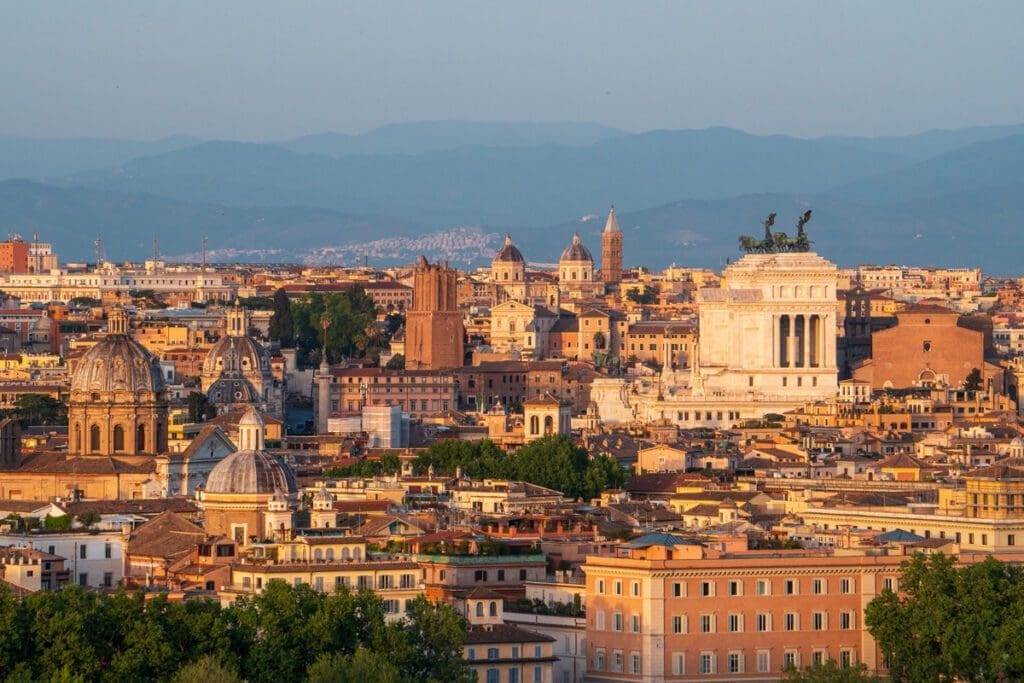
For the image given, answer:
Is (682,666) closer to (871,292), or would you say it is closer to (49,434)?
(49,434)

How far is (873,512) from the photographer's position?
74.7m

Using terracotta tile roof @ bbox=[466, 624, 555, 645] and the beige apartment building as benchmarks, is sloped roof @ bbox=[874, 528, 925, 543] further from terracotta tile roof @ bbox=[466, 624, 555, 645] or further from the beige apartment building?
terracotta tile roof @ bbox=[466, 624, 555, 645]

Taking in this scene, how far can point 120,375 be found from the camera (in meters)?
100

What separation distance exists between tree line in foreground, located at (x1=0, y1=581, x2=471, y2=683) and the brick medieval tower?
323 ft

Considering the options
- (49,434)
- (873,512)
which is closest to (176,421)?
(49,434)

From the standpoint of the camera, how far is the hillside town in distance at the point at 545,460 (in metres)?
61.6

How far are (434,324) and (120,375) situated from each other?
5797 centimetres

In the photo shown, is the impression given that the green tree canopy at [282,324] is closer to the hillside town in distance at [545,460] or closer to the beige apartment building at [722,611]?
the hillside town in distance at [545,460]

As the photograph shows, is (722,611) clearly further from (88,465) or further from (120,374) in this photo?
(120,374)

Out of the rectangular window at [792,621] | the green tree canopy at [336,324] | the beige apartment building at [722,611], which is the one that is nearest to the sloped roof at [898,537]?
the beige apartment building at [722,611]

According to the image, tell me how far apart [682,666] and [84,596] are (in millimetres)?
10158

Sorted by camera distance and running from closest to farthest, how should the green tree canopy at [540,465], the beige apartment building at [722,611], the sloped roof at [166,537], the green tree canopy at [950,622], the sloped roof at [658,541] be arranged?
the green tree canopy at [950,622] < the beige apartment building at [722,611] < the sloped roof at [658,541] < the sloped roof at [166,537] < the green tree canopy at [540,465]

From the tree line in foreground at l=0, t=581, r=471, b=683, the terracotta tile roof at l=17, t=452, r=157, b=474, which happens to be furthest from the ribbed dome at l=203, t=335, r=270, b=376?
the tree line in foreground at l=0, t=581, r=471, b=683

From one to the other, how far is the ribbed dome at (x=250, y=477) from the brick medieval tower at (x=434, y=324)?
82649 millimetres
